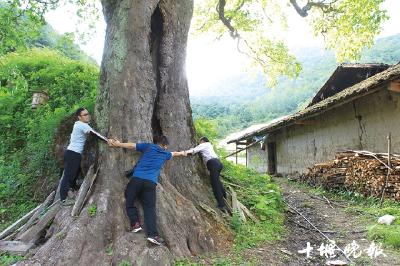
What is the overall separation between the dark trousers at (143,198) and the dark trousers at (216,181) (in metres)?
2.03

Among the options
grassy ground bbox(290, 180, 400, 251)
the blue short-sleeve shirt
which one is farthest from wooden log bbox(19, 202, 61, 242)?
grassy ground bbox(290, 180, 400, 251)

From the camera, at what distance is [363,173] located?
10.9 m

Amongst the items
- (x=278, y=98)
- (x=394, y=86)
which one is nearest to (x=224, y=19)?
(x=394, y=86)

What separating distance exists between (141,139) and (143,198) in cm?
119

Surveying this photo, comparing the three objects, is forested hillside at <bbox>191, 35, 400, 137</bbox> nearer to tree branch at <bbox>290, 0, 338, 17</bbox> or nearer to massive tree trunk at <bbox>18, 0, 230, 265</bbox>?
tree branch at <bbox>290, 0, 338, 17</bbox>

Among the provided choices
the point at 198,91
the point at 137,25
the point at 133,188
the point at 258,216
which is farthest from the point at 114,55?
the point at 198,91

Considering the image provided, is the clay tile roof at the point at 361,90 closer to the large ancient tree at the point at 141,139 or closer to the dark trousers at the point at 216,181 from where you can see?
the dark trousers at the point at 216,181

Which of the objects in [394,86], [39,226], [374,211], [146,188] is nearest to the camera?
[146,188]

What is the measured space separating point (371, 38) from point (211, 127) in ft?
26.5

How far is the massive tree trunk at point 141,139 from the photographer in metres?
5.32

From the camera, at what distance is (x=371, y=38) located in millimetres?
15438

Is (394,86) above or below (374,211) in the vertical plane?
above

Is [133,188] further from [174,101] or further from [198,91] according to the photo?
[198,91]

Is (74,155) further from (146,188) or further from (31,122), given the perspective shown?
(31,122)
